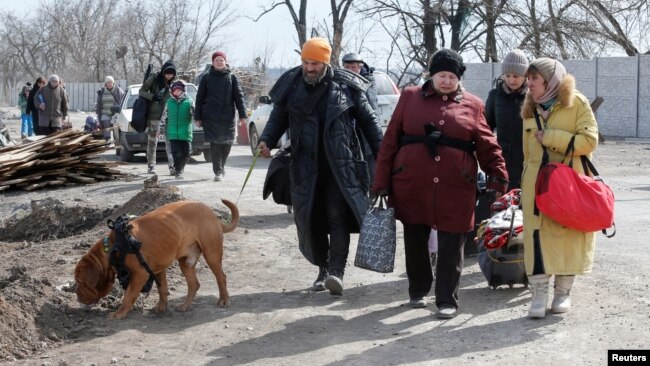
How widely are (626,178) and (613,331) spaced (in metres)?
11.0

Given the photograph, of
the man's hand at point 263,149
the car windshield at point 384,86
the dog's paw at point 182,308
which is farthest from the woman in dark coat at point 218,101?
the dog's paw at point 182,308

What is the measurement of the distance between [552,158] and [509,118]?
1.60 metres

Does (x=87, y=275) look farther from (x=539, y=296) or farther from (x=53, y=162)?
(x=53, y=162)

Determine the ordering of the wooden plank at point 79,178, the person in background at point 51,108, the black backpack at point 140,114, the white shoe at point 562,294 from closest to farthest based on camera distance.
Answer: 1. the white shoe at point 562,294
2. the wooden plank at point 79,178
3. the black backpack at point 140,114
4. the person in background at point 51,108

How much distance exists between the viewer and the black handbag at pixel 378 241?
7062 mm

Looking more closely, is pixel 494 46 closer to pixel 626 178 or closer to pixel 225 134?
pixel 626 178

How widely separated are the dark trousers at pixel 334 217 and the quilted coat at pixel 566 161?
1.50m

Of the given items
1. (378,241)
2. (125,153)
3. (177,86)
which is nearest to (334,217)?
(378,241)

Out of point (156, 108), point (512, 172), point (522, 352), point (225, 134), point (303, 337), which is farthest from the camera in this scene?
point (156, 108)

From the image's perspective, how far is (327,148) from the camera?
7602 mm

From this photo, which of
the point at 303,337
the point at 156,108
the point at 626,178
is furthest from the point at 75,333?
the point at 626,178

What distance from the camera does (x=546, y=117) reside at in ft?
22.2

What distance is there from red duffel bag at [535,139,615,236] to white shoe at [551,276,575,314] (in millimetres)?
471

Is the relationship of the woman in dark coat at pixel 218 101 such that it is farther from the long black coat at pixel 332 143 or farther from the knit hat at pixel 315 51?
the knit hat at pixel 315 51
